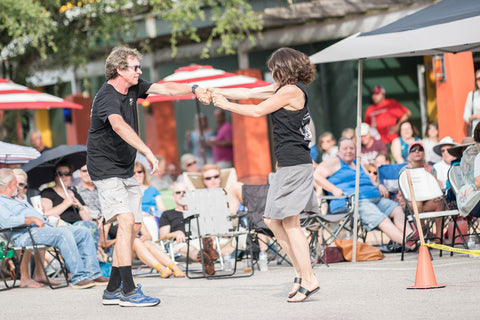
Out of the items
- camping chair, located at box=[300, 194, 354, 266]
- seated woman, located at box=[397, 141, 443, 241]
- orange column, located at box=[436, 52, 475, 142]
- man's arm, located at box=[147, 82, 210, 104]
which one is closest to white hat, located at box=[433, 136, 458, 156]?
seated woman, located at box=[397, 141, 443, 241]

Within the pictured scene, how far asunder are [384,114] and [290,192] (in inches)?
340

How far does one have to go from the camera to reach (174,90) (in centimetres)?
753

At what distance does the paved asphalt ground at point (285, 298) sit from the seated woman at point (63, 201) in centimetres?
130

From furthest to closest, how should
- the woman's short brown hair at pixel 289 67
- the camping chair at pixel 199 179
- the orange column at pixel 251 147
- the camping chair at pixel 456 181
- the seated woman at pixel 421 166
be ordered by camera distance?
the orange column at pixel 251 147 → the camping chair at pixel 199 179 → the seated woman at pixel 421 166 → the camping chair at pixel 456 181 → the woman's short brown hair at pixel 289 67

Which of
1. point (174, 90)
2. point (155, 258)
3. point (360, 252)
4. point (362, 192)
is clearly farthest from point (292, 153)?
point (362, 192)

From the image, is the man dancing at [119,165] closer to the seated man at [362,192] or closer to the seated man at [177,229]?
the seated man at [177,229]

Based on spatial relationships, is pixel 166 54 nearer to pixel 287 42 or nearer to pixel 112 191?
pixel 287 42

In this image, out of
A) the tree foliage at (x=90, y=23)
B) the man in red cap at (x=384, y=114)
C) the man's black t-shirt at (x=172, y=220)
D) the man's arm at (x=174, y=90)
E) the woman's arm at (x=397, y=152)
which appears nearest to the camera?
the man's arm at (x=174, y=90)

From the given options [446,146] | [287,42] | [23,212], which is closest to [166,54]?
[287,42]

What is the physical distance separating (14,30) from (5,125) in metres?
3.14

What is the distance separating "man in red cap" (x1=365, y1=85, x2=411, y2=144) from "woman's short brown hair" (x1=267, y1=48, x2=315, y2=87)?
8379 mm

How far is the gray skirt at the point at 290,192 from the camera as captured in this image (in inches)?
269

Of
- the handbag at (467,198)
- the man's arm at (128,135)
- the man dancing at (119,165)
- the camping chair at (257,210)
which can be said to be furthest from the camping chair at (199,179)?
the man's arm at (128,135)

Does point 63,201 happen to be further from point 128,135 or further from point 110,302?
point 128,135
